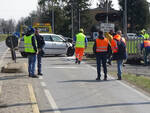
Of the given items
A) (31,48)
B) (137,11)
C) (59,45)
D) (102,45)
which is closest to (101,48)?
(102,45)

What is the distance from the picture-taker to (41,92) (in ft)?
38.1

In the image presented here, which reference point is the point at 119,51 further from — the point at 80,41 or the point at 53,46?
the point at 53,46

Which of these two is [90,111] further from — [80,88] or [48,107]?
[80,88]

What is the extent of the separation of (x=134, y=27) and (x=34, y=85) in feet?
241

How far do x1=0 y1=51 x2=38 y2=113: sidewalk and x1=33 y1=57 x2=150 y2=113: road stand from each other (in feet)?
0.87

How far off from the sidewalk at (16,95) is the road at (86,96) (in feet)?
0.87

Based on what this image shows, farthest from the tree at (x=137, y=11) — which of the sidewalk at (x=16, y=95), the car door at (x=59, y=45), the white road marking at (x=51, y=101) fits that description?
the white road marking at (x=51, y=101)

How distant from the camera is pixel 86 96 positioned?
1098 centimetres

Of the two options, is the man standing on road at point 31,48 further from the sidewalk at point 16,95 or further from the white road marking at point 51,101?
the white road marking at point 51,101

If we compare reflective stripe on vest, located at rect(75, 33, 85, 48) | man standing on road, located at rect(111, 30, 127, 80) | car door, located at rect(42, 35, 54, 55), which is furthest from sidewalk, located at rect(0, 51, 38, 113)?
car door, located at rect(42, 35, 54, 55)

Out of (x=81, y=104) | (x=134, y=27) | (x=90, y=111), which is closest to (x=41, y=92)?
(x=81, y=104)

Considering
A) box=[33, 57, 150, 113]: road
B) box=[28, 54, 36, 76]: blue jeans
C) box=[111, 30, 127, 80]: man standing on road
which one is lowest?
box=[33, 57, 150, 113]: road

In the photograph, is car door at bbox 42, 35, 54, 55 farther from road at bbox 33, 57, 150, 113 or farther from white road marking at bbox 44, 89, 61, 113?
white road marking at bbox 44, 89, 61, 113

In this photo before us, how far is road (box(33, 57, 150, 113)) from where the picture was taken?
30.2 ft
